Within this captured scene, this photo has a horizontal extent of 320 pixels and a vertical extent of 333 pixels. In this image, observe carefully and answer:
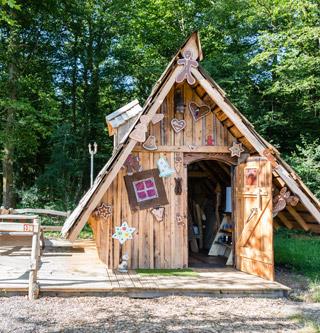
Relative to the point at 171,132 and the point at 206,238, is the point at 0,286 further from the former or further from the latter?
the point at 206,238

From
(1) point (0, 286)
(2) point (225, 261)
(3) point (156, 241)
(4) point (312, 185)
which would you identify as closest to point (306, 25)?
(4) point (312, 185)

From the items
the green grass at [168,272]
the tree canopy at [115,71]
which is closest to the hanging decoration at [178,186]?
the green grass at [168,272]

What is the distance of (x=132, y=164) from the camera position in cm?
768

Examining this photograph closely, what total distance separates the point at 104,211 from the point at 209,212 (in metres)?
4.33

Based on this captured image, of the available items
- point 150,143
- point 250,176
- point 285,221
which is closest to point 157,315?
point 250,176

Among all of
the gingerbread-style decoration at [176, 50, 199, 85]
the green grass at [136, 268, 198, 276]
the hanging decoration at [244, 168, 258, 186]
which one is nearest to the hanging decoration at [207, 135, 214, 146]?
the hanging decoration at [244, 168, 258, 186]

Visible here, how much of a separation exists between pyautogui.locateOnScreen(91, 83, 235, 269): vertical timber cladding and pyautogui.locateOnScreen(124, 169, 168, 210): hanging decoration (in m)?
0.09

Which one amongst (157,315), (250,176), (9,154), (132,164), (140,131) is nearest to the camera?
(157,315)

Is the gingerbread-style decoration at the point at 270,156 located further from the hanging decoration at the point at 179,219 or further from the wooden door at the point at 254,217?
the hanging decoration at the point at 179,219

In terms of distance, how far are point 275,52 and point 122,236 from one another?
11.2 m

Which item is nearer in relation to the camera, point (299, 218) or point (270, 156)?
point (270, 156)

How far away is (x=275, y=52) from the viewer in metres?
15.6

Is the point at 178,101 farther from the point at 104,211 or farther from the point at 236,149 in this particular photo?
the point at 104,211

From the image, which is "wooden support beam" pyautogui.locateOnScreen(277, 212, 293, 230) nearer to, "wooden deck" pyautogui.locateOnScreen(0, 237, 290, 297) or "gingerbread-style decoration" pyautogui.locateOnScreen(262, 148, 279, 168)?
"wooden deck" pyautogui.locateOnScreen(0, 237, 290, 297)
